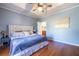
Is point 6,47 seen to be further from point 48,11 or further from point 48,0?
point 48,11

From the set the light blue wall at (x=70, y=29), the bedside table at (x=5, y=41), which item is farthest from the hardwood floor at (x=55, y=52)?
the light blue wall at (x=70, y=29)

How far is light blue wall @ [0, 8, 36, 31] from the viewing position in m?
1.46

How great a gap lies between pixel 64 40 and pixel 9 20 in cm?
239

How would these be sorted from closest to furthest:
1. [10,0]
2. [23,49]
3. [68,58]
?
[10,0], [68,58], [23,49]

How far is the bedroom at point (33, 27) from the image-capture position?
5.05ft

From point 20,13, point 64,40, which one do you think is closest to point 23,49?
point 20,13

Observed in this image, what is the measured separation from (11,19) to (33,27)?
0.65 meters

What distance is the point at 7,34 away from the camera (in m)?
1.71

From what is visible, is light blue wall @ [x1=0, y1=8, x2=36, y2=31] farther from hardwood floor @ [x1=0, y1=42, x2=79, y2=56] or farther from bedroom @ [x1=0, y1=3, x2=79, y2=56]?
hardwood floor @ [x1=0, y1=42, x2=79, y2=56]

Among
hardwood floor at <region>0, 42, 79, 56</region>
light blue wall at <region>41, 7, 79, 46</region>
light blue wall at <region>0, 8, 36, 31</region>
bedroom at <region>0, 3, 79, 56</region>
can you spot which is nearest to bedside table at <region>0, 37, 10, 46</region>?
bedroom at <region>0, 3, 79, 56</region>

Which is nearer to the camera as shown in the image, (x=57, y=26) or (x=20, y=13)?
(x=20, y=13)

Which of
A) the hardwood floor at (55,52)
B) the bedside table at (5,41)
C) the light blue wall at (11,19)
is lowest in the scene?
the hardwood floor at (55,52)

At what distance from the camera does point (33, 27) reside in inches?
70.1

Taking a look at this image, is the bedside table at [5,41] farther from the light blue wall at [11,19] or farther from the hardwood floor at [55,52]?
the light blue wall at [11,19]
